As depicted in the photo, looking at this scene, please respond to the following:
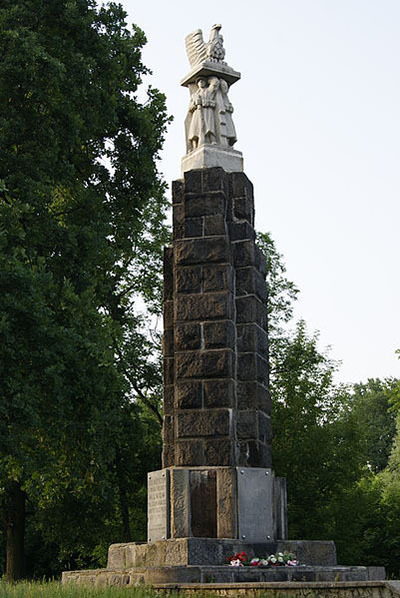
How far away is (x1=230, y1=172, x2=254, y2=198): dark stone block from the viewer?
39.4 ft

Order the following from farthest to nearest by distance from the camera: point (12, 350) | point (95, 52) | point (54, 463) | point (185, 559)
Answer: point (95, 52), point (54, 463), point (12, 350), point (185, 559)

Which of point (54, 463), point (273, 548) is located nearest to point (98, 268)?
point (54, 463)

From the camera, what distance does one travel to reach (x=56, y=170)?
1833 cm

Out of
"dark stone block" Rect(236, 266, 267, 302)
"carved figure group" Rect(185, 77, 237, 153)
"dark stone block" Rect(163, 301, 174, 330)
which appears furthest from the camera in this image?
"carved figure group" Rect(185, 77, 237, 153)

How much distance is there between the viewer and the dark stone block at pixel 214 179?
11.8 m

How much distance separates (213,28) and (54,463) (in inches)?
333

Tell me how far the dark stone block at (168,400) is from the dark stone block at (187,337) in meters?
0.73

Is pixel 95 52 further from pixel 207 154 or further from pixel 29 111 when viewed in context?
pixel 207 154

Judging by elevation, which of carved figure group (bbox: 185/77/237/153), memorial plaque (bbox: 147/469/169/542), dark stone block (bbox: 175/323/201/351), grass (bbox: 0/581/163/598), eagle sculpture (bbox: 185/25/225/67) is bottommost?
grass (bbox: 0/581/163/598)

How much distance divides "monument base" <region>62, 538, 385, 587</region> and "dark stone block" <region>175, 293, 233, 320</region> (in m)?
2.83

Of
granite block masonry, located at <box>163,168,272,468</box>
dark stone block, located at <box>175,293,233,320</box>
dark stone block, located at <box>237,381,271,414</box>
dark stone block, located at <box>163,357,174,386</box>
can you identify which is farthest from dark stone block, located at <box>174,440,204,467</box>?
dark stone block, located at <box>175,293,233,320</box>

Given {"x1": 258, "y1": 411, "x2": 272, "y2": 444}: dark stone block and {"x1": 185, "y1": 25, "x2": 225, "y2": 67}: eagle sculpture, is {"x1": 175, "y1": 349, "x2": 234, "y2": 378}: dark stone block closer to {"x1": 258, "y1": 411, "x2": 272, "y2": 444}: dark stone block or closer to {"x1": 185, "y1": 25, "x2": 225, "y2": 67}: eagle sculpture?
{"x1": 258, "y1": 411, "x2": 272, "y2": 444}: dark stone block

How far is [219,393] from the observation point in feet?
35.8

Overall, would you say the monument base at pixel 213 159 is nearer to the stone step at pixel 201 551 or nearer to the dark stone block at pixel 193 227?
the dark stone block at pixel 193 227
